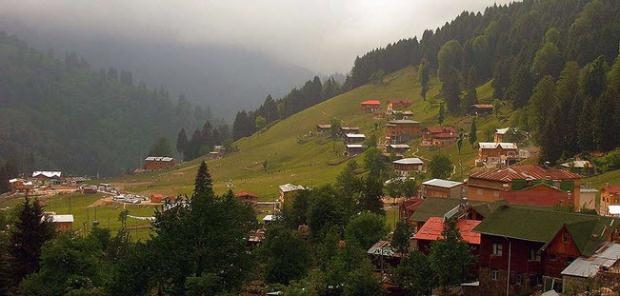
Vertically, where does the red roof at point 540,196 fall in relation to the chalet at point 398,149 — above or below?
below

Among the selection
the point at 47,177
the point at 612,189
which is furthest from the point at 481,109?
the point at 47,177

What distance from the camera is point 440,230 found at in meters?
50.3

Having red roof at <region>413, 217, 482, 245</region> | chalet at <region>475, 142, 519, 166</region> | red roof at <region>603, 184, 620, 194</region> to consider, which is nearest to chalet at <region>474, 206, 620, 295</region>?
red roof at <region>413, 217, 482, 245</region>

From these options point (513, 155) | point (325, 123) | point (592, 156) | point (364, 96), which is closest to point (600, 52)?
point (513, 155)

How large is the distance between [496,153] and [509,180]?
31.1m

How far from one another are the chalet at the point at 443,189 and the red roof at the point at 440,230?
921 inches

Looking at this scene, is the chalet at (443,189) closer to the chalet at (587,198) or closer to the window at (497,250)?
the chalet at (587,198)

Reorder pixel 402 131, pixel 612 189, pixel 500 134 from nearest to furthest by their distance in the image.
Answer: pixel 612 189
pixel 500 134
pixel 402 131

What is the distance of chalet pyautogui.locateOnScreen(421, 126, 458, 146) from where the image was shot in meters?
123

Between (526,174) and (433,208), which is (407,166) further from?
(433,208)

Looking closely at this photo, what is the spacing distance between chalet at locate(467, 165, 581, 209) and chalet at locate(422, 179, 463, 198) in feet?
8.27

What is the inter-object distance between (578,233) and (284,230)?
1978 cm

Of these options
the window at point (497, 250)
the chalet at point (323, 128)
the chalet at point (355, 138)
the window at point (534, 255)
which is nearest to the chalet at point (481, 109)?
the chalet at point (355, 138)

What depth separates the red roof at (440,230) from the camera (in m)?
47.1
